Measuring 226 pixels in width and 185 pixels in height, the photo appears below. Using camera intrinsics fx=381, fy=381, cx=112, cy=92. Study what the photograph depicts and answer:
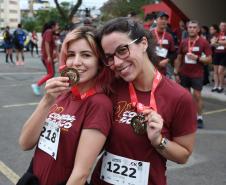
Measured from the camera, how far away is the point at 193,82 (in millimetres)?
6668

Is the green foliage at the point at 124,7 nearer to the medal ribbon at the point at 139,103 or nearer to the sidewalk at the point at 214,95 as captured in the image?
the sidewalk at the point at 214,95

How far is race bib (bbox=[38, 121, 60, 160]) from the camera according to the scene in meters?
1.93

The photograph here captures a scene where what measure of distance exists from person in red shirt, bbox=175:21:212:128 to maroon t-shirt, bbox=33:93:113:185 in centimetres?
486

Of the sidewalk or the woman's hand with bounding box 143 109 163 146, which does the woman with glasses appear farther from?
the sidewalk

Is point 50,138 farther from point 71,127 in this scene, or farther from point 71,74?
point 71,74

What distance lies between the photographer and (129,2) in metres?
47.5

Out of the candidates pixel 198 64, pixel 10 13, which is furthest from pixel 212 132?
pixel 10 13

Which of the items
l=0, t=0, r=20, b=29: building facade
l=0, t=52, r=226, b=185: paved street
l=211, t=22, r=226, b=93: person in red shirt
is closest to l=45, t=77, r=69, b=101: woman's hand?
l=0, t=52, r=226, b=185: paved street

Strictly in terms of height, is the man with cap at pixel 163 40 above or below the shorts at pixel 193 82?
above

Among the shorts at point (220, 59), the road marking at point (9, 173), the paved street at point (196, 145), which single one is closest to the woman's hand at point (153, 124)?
the paved street at point (196, 145)

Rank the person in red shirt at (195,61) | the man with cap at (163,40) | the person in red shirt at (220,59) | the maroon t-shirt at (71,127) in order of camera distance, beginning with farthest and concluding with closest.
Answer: the person in red shirt at (220,59) → the man with cap at (163,40) → the person in red shirt at (195,61) → the maroon t-shirt at (71,127)

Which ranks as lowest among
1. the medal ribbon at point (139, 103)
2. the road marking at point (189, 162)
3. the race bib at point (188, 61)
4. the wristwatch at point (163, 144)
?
the road marking at point (189, 162)

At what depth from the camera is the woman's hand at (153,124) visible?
175cm

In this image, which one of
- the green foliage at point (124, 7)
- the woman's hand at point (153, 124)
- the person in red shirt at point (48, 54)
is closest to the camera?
the woman's hand at point (153, 124)
